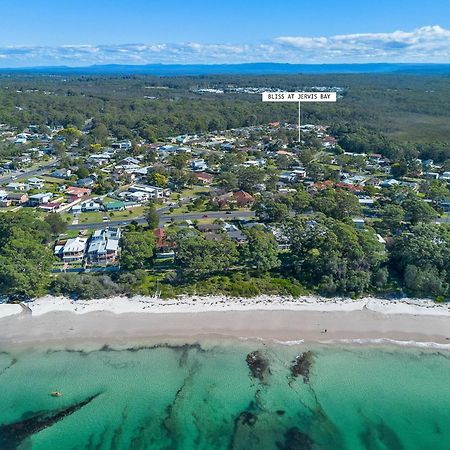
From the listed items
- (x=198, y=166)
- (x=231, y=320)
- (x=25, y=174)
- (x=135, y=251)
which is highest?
(x=135, y=251)

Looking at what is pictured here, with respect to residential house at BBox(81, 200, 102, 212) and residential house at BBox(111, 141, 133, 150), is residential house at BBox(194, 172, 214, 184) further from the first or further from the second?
residential house at BBox(111, 141, 133, 150)

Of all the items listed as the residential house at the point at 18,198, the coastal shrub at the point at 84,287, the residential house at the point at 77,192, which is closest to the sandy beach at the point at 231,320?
the coastal shrub at the point at 84,287

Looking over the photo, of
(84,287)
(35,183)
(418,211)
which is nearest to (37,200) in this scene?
(35,183)

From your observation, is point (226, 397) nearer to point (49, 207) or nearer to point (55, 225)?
point (55, 225)

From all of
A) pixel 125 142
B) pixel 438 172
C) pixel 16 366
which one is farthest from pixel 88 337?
pixel 125 142

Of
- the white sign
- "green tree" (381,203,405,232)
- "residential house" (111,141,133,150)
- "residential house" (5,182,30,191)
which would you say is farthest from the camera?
"residential house" (111,141,133,150)

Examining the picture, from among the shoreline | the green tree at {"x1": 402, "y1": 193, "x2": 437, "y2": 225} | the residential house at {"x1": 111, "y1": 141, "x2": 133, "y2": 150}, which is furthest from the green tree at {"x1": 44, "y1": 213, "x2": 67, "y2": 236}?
the residential house at {"x1": 111, "y1": 141, "x2": 133, "y2": 150}

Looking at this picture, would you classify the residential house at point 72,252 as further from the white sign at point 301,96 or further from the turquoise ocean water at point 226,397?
the white sign at point 301,96
